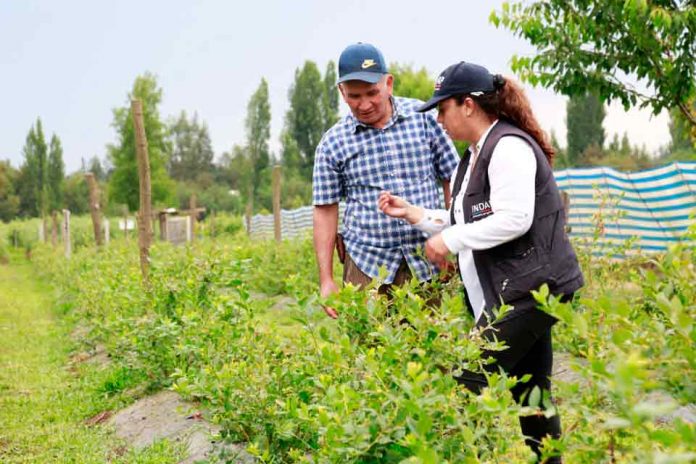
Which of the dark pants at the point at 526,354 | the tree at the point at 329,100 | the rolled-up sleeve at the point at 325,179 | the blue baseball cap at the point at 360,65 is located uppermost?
the tree at the point at 329,100

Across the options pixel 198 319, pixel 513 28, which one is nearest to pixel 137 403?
pixel 198 319

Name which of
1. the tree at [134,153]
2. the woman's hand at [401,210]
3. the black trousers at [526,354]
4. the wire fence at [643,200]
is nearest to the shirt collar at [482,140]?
the woman's hand at [401,210]

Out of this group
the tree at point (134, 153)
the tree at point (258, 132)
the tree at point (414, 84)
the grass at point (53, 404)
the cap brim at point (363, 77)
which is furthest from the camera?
the tree at point (258, 132)

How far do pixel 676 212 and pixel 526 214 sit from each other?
36.7 feet

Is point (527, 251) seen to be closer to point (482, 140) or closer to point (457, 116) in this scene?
point (482, 140)

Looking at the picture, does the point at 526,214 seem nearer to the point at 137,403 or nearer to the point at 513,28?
the point at 137,403

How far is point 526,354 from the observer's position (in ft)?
10.8

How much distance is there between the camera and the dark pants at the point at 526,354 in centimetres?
Result: 306

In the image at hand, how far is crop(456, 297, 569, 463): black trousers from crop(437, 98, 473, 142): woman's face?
68 cm

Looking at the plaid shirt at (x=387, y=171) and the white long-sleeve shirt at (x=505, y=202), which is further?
the plaid shirt at (x=387, y=171)

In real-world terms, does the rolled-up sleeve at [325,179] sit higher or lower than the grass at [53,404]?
higher

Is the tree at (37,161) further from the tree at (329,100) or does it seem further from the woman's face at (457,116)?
the woman's face at (457,116)

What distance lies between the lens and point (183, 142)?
283 feet

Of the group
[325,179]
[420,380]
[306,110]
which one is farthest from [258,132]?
[420,380]
